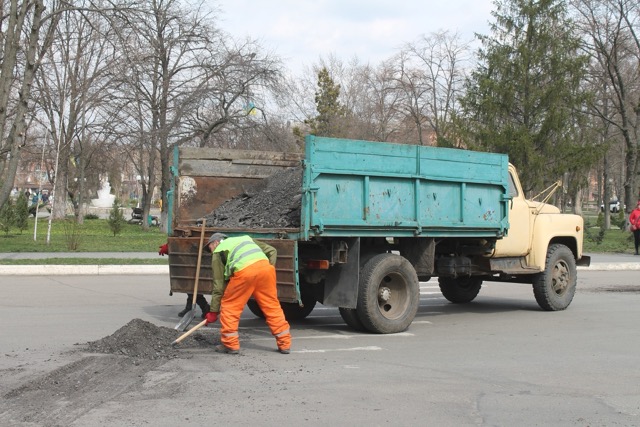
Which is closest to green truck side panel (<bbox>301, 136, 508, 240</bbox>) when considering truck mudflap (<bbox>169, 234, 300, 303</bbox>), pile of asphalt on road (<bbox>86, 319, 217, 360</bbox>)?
truck mudflap (<bbox>169, 234, 300, 303</bbox>)

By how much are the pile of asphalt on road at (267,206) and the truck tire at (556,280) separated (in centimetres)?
428

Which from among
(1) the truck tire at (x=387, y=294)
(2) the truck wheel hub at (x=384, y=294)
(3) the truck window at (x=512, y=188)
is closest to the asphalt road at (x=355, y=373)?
(1) the truck tire at (x=387, y=294)

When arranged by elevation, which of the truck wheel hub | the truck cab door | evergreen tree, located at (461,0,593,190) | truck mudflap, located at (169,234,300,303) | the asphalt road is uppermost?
evergreen tree, located at (461,0,593,190)

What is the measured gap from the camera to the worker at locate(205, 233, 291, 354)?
24.5 feet

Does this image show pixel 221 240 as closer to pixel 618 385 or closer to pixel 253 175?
pixel 253 175

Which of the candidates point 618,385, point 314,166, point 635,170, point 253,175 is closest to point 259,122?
point 635,170

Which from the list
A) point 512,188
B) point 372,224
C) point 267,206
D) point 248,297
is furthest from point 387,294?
point 512,188

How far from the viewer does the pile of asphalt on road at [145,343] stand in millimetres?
7316

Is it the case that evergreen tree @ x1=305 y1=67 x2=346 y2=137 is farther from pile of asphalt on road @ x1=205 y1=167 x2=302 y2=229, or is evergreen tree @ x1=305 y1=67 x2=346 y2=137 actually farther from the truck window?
pile of asphalt on road @ x1=205 y1=167 x2=302 y2=229

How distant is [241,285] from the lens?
7461mm

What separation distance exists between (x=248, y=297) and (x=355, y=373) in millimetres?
1402

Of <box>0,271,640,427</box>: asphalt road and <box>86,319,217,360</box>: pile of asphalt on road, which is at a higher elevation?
<box>86,319,217,360</box>: pile of asphalt on road

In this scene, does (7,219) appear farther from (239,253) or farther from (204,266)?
(239,253)

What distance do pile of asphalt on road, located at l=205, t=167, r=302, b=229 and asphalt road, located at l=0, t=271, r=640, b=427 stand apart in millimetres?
1355
